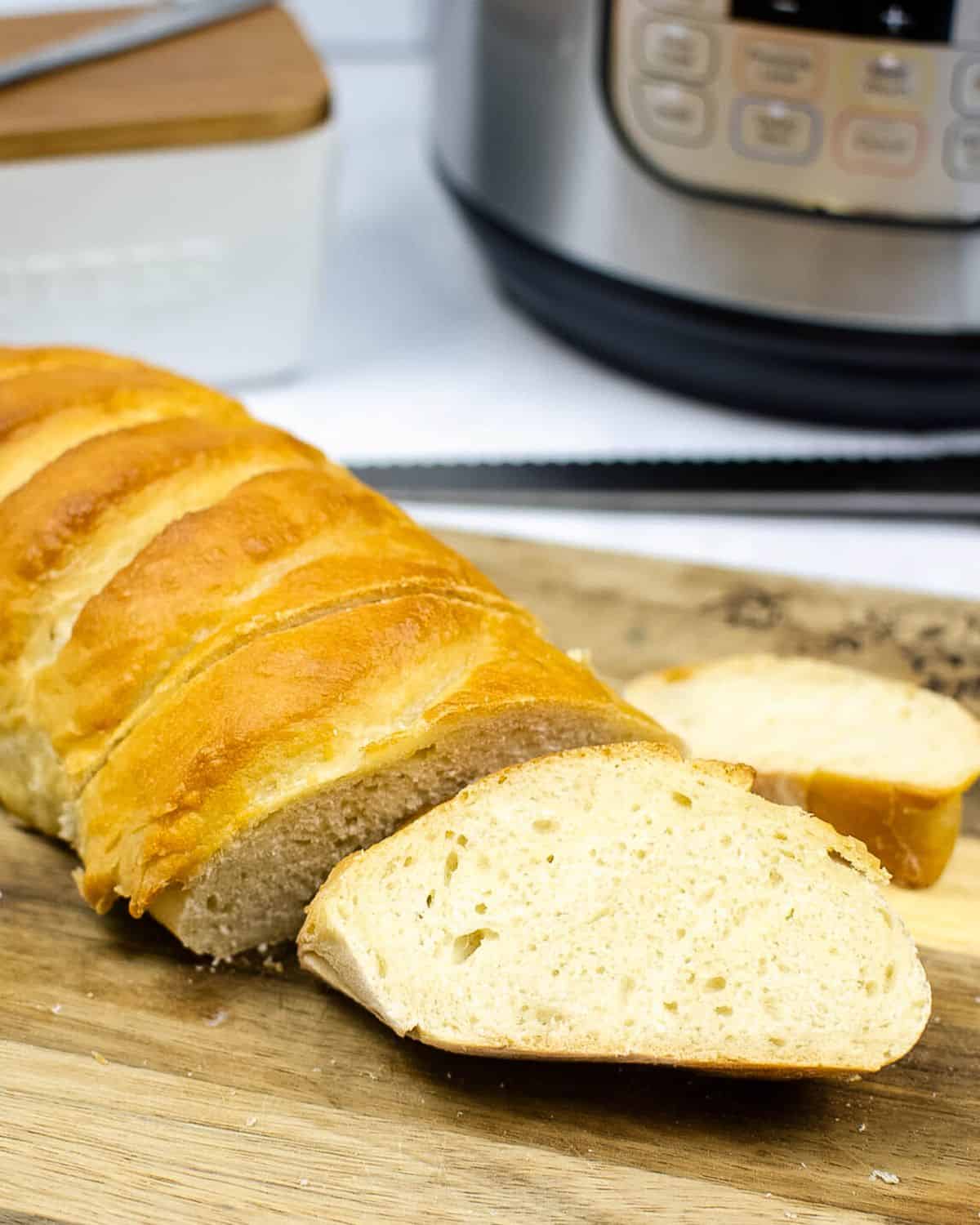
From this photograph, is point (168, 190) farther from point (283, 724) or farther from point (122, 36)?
point (283, 724)

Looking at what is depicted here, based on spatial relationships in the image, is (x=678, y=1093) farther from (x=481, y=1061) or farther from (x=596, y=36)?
(x=596, y=36)

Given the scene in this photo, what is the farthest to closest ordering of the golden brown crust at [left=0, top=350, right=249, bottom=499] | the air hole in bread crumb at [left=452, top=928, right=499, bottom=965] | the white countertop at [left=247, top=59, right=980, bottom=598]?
the white countertop at [left=247, top=59, right=980, bottom=598]
the golden brown crust at [left=0, top=350, right=249, bottom=499]
the air hole in bread crumb at [left=452, top=928, right=499, bottom=965]

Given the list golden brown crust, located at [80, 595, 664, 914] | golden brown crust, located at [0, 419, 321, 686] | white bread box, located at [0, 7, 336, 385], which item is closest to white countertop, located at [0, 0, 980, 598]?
white bread box, located at [0, 7, 336, 385]

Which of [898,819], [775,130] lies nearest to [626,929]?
[898,819]

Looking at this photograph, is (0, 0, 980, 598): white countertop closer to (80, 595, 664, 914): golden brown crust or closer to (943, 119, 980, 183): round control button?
(943, 119, 980, 183): round control button

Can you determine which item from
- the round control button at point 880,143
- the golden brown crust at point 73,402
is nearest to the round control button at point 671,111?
the round control button at point 880,143

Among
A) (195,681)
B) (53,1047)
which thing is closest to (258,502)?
(195,681)
